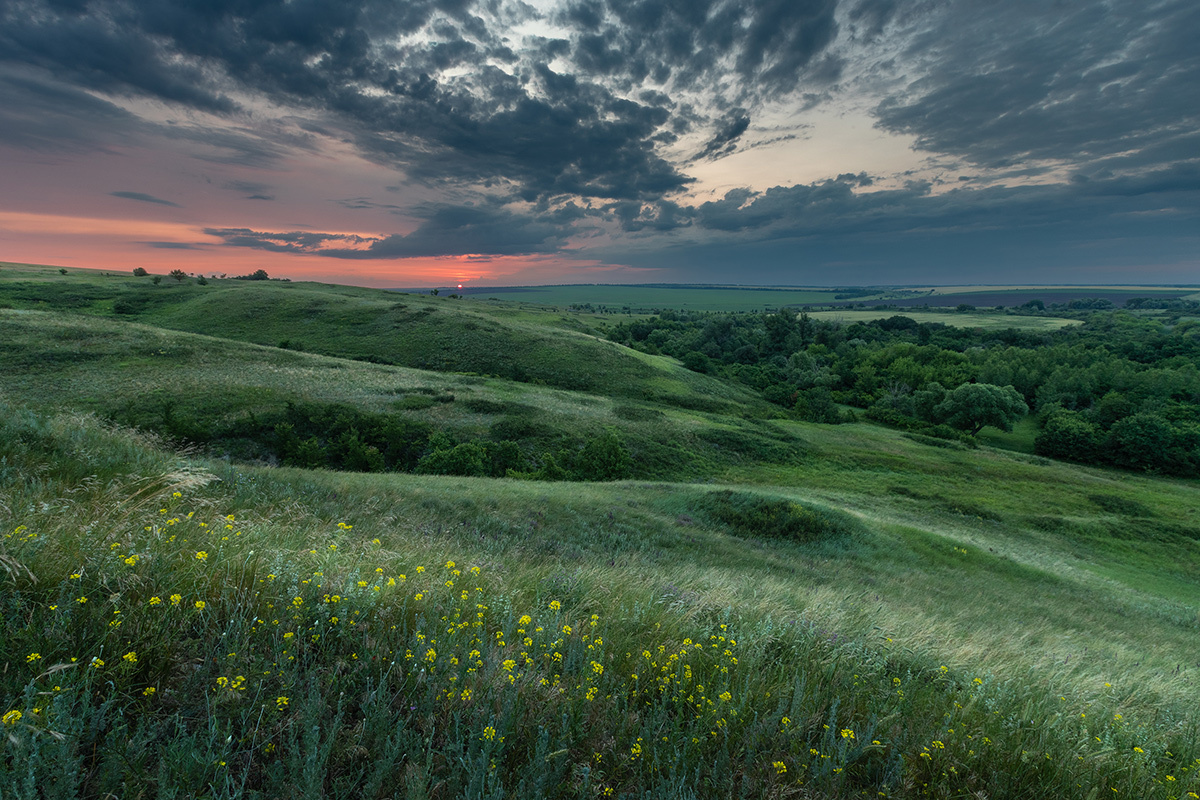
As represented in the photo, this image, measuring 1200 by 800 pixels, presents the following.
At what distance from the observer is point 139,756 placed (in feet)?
7.16

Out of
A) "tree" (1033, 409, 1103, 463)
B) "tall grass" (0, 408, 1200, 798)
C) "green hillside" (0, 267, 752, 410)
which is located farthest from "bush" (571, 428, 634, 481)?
"tree" (1033, 409, 1103, 463)

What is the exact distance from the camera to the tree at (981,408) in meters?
71.6

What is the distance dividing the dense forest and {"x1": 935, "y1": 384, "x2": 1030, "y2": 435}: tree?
6.8 inches

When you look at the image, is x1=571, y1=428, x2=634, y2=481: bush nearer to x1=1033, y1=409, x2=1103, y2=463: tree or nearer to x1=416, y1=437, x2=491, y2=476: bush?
x1=416, y1=437, x2=491, y2=476: bush

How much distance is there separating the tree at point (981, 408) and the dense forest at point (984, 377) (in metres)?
0.17

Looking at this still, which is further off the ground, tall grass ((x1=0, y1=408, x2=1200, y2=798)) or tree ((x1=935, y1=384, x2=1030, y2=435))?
tall grass ((x1=0, y1=408, x2=1200, y2=798))

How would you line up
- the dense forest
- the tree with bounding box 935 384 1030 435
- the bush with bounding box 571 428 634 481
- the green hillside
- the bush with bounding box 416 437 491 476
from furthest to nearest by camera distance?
the tree with bounding box 935 384 1030 435 < the green hillside < the dense forest < the bush with bounding box 571 428 634 481 < the bush with bounding box 416 437 491 476

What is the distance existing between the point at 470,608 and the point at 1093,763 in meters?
4.69

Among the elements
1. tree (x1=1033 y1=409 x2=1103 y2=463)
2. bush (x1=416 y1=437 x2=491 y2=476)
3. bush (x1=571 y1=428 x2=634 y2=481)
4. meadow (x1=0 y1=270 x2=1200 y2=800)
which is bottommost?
tree (x1=1033 y1=409 x2=1103 y2=463)

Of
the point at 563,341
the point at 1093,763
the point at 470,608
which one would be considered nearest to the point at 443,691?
the point at 470,608

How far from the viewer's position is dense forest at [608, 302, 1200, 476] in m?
64.7

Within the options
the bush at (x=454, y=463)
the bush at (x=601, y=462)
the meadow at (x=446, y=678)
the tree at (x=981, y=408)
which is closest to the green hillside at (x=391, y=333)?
the bush at (x=601, y=462)

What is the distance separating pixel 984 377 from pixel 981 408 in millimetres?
24338

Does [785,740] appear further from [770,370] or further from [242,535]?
[770,370]
